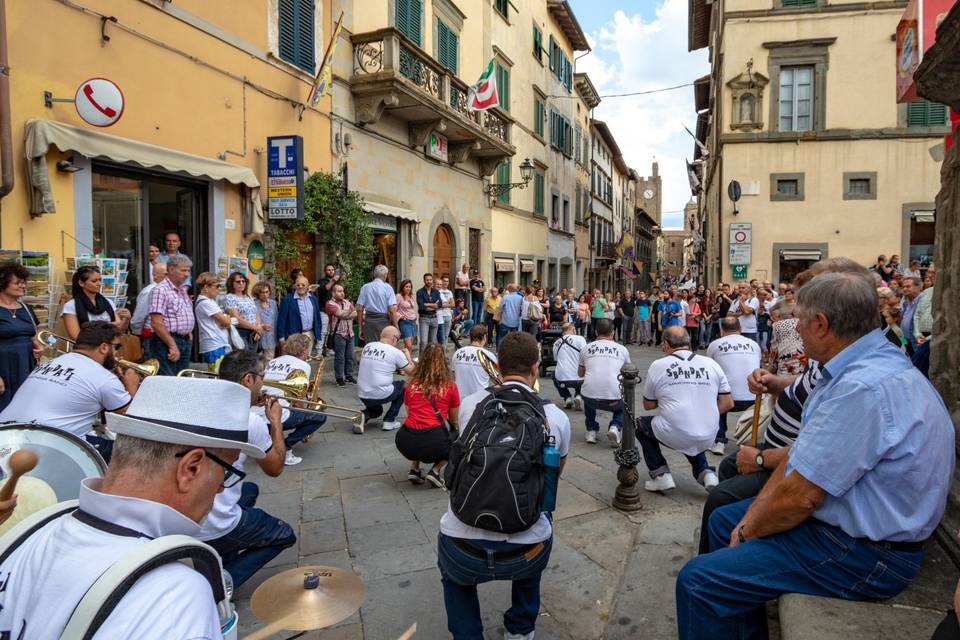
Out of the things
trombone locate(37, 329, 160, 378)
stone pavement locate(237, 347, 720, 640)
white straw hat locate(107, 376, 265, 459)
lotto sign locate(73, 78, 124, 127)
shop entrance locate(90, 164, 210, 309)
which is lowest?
stone pavement locate(237, 347, 720, 640)

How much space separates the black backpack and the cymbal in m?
0.59

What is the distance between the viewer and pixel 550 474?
2.79 metres

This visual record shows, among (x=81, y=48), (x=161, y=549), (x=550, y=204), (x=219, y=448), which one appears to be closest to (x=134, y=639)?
(x=161, y=549)

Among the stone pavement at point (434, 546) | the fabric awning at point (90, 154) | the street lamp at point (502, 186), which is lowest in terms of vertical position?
the stone pavement at point (434, 546)

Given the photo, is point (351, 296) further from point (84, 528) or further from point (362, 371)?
point (84, 528)

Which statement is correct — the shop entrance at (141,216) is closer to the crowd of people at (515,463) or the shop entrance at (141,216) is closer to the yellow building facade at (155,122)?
the yellow building facade at (155,122)

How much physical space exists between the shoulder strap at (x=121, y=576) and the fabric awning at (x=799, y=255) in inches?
868

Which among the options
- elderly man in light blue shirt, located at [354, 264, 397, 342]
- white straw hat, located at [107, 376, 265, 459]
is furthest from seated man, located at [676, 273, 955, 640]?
elderly man in light blue shirt, located at [354, 264, 397, 342]

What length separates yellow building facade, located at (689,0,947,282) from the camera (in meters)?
19.3

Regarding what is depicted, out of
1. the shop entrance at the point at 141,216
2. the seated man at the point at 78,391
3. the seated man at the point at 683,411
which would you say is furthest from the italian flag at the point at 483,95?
the seated man at the point at 78,391

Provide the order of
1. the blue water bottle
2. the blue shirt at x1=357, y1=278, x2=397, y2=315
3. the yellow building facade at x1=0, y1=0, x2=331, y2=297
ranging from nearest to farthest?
the blue water bottle, the yellow building facade at x1=0, y1=0, x2=331, y2=297, the blue shirt at x1=357, y1=278, x2=397, y2=315

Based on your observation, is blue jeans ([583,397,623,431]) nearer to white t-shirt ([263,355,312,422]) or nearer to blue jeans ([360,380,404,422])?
blue jeans ([360,380,404,422])

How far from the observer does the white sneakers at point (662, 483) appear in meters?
5.12

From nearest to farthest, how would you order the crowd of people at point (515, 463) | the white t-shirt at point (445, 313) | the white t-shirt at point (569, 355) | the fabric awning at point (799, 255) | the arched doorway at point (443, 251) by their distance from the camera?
the crowd of people at point (515, 463)
the white t-shirt at point (569, 355)
the white t-shirt at point (445, 313)
the arched doorway at point (443, 251)
the fabric awning at point (799, 255)
